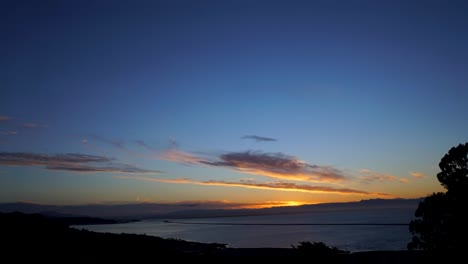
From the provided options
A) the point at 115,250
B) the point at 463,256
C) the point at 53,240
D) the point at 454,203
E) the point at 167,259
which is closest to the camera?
the point at 463,256

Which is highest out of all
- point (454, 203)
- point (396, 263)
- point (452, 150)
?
point (452, 150)

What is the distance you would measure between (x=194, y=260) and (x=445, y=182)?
2398 cm

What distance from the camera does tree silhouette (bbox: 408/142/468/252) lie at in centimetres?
3147

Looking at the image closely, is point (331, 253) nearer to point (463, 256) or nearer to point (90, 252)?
point (463, 256)

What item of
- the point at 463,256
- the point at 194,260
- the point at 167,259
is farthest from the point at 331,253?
the point at 167,259

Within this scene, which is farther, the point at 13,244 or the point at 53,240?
the point at 53,240

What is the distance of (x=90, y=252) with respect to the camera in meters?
38.0

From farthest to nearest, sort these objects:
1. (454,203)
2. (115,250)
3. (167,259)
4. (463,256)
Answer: (115,250), (167,259), (454,203), (463,256)

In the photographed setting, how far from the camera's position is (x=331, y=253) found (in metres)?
33.7

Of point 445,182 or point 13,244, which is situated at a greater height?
point 445,182

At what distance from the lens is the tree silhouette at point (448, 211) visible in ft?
103

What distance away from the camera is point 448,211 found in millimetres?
32625

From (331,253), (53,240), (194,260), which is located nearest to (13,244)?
(53,240)

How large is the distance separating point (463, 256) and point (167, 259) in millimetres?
25193
